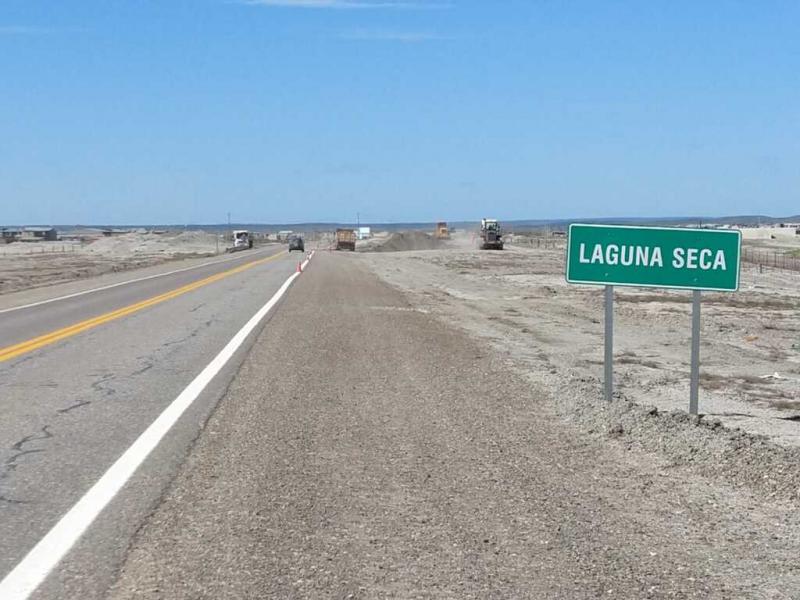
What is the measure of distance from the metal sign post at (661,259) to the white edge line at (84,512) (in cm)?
411

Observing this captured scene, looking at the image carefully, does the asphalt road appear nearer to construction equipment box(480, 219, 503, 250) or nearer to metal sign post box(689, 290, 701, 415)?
metal sign post box(689, 290, 701, 415)

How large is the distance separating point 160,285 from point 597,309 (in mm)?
15273

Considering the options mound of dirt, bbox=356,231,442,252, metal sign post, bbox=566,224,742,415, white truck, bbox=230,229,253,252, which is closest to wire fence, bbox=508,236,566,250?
mound of dirt, bbox=356,231,442,252

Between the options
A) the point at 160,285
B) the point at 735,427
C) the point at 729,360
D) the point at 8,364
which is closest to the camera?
the point at 735,427

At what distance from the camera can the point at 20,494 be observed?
6484 millimetres

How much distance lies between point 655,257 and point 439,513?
4.39 metres

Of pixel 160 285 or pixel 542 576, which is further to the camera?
pixel 160 285

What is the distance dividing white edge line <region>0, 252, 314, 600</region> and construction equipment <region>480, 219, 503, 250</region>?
8474 centimetres

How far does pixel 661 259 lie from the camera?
9406mm

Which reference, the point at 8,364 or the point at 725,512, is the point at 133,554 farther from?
the point at 8,364

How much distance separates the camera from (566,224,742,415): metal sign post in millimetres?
9242

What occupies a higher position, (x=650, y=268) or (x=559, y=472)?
(x=650, y=268)

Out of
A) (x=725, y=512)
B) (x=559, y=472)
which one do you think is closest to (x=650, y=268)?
(x=559, y=472)

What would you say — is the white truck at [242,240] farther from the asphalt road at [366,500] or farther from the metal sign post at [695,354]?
the metal sign post at [695,354]
